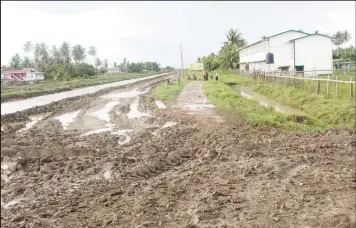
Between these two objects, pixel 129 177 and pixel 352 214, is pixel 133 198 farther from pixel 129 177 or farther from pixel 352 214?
pixel 352 214

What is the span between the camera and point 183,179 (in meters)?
7.29

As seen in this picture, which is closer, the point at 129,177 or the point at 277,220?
the point at 277,220

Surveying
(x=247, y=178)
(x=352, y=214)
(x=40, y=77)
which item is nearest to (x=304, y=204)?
(x=352, y=214)

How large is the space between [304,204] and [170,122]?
31.7 feet

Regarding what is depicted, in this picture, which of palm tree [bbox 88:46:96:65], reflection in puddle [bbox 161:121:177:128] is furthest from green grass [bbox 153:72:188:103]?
palm tree [bbox 88:46:96:65]

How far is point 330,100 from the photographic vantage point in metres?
15.7

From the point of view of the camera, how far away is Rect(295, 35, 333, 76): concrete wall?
3422cm

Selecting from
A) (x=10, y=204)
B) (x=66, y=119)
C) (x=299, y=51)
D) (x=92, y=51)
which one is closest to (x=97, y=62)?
(x=92, y=51)

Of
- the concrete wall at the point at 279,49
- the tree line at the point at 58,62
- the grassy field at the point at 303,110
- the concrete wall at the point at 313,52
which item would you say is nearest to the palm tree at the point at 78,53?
the tree line at the point at 58,62

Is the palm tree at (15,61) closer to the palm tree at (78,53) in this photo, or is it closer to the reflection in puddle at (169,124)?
the palm tree at (78,53)

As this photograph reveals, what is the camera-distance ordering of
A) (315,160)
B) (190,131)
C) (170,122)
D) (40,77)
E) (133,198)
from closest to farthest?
(133,198), (315,160), (190,131), (170,122), (40,77)

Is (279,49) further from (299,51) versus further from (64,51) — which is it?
(64,51)

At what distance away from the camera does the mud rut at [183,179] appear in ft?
18.2

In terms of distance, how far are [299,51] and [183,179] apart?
1174 inches
